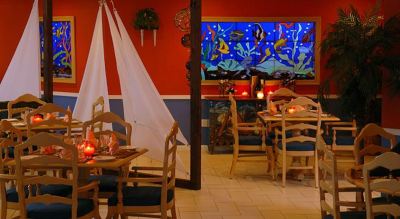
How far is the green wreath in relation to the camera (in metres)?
9.09

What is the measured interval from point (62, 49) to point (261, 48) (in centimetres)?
346

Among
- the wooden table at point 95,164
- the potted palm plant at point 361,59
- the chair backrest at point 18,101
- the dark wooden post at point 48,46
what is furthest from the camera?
the dark wooden post at point 48,46

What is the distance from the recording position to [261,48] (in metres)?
A: 9.27

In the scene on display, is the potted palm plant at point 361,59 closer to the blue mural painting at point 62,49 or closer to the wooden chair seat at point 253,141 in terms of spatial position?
the wooden chair seat at point 253,141

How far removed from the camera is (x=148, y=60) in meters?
9.37

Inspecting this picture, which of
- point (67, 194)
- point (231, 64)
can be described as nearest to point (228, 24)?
point (231, 64)

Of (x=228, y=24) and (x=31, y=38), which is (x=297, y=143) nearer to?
(x=228, y=24)

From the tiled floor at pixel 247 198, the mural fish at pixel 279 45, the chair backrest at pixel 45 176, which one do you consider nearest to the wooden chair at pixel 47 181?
the chair backrest at pixel 45 176

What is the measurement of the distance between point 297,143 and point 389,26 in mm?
1960

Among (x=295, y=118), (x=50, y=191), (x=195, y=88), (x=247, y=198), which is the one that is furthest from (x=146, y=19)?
(x=50, y=191)

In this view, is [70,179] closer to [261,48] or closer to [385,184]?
[385,184]

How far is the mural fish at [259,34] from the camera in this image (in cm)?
925

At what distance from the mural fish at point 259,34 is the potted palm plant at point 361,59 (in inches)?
138

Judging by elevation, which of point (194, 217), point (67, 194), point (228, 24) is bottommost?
point (194, 217)
